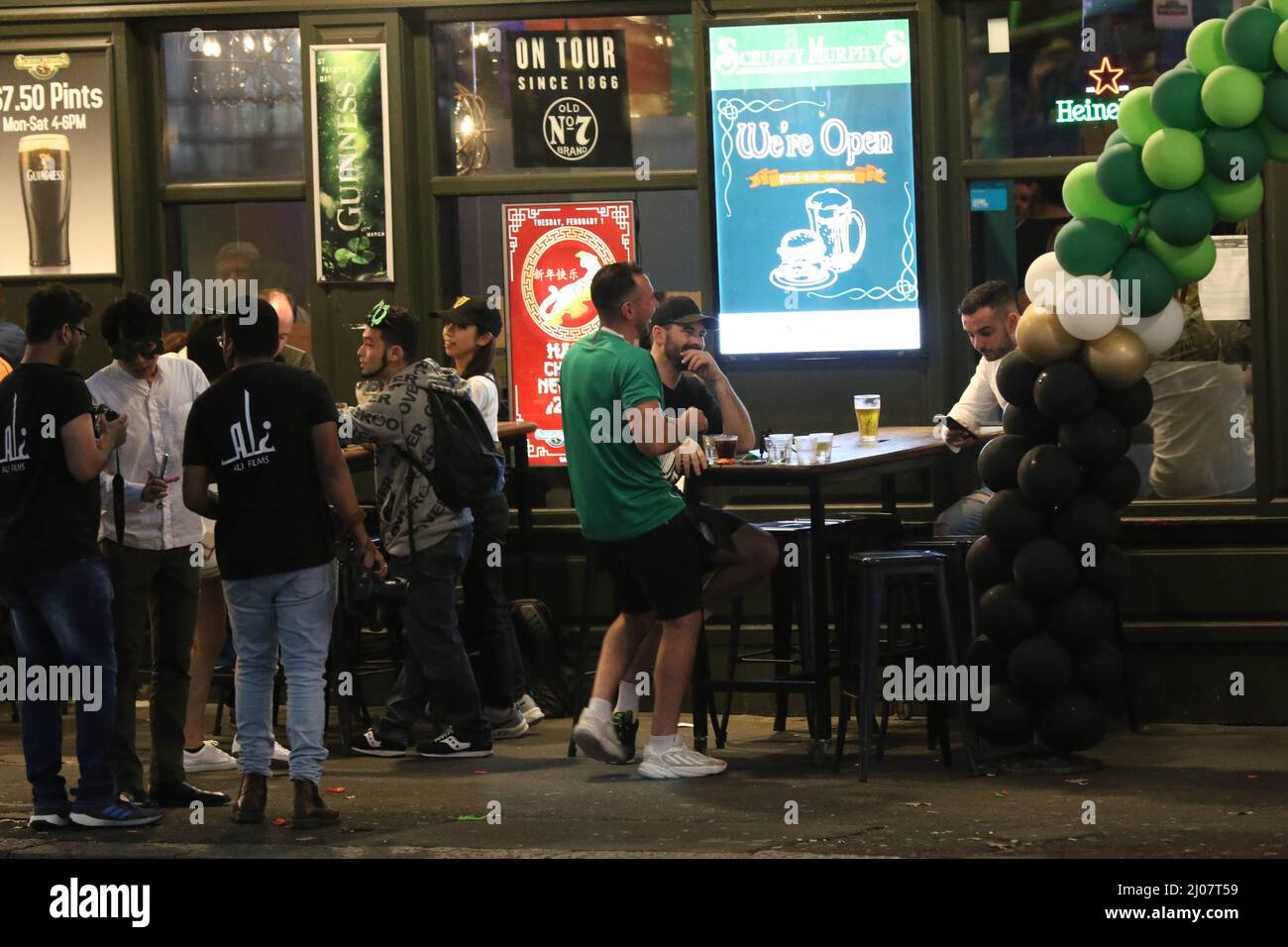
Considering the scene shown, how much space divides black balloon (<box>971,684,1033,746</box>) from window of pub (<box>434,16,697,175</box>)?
3.61 meters

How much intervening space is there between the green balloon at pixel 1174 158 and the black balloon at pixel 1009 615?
5.95 feet

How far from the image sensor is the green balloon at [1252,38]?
25.0ft

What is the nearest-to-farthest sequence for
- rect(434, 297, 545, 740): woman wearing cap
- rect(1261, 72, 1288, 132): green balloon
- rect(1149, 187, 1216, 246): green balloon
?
rect(1261, 72, 1288, 132): green balloon < rect(1149, 187, 1216, 246): green balloon < rect(434, 297, 545, 740): woman wearing cap

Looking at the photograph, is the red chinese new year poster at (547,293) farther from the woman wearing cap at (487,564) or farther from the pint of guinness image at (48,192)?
the pint of guinness image at (48,192)

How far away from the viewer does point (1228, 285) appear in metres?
9.62

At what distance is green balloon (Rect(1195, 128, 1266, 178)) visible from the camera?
7.75 metres

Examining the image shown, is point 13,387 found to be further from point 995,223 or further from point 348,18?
point 995,223

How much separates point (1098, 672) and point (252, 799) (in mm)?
3541

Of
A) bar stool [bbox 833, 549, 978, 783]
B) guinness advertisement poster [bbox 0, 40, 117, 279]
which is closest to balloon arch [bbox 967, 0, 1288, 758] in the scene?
bar stool [bbox 833, 549, 978, 783]

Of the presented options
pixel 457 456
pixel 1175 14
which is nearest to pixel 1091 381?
pixel 1175 14

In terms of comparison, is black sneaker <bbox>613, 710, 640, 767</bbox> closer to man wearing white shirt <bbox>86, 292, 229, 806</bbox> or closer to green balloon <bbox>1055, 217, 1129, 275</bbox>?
man wearing white shirt <bbox>86, 292, 229, 806</bbox>

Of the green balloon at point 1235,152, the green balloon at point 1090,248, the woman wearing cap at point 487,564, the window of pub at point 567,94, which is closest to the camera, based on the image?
the green balloon at point 1235,152

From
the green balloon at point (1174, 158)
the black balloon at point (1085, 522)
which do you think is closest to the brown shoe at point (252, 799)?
the black balloon at point (1085, 522)

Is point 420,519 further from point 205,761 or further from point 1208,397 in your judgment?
point 1208,397
